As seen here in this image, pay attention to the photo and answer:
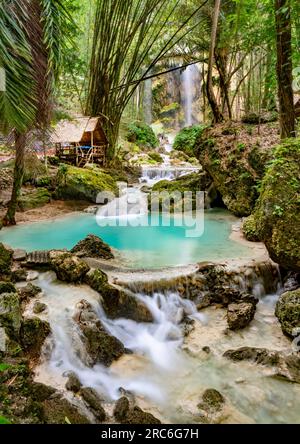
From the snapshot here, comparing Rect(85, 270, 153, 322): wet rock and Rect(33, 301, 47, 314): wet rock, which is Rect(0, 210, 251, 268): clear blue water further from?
Rect(33, 301, 47, 314): wet rock

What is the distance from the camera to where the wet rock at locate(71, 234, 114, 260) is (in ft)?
21.1

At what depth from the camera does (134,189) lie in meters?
13.8

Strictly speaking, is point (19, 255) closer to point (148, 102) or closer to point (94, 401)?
point (94, 401)

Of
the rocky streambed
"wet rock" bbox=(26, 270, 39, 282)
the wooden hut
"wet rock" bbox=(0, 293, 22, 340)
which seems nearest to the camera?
the rocky streambed

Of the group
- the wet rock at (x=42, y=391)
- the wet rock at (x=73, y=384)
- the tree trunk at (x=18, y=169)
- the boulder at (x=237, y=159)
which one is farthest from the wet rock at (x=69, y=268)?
the boulder at (x=237, y=159)

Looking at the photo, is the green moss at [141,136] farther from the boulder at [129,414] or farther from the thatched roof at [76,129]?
the boulder at [129,414]

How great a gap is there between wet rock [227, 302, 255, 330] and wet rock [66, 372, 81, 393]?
237cm

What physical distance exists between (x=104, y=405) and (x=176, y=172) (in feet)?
43.7

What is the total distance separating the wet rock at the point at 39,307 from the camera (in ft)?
14.9

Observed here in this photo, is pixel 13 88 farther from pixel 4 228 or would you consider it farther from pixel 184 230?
pixel 184 230

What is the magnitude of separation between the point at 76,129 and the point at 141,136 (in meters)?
9.98

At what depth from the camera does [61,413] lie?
2877 millimetres

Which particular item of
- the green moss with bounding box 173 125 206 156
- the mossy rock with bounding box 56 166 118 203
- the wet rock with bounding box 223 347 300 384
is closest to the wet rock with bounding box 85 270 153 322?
the wet rock with bounding box 223 347 300 384
